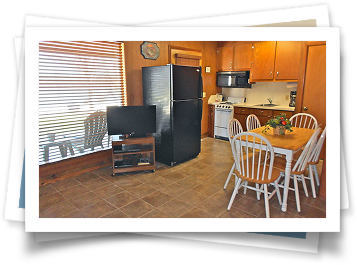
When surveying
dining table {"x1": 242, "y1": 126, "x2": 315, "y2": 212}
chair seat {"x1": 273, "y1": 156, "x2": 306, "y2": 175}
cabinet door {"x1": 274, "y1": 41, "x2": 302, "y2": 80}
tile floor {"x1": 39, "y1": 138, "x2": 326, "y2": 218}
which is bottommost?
tile floor {"x1": 39, "y1": 138, "x2": 326, "y2": 218}

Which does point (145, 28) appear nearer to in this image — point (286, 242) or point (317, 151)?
point (286, 242)

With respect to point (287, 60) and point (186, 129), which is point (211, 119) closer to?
point (186, 129)

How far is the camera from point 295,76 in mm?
4504

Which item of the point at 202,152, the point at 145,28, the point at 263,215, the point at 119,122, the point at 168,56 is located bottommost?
the point at 263,215

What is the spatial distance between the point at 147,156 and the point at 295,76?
122 inches

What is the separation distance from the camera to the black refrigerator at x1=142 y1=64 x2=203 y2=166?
12.0 feet

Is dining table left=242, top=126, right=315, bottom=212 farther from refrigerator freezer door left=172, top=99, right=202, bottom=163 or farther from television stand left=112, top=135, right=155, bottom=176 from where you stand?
television stand left=112, top=135, right=155, bottom=176

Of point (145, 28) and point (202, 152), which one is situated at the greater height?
point (145, 28)

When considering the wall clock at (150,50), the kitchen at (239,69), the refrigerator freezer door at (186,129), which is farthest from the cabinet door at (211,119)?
the wall clock at (150,50)

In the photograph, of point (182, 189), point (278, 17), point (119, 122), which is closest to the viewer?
point (278, 17)

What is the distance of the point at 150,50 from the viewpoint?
13.6 ft

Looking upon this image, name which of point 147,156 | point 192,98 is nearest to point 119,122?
point 147,156

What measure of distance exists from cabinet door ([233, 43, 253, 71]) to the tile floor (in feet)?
8.48

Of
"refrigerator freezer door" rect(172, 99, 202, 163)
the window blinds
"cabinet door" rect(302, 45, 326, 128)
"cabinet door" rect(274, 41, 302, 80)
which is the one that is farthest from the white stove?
the window blinds
